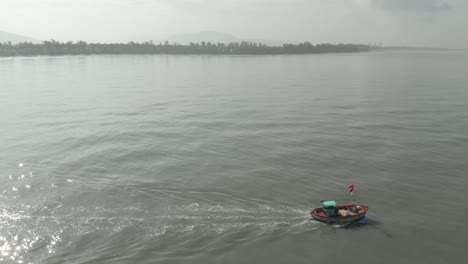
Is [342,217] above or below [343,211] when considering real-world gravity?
below

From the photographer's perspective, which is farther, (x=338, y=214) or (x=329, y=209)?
(x=338, y=214)

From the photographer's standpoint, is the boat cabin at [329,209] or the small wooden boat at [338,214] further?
the boat cabin at [329,209]

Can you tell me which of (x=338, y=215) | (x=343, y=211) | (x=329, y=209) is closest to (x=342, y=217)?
(x=338, y=215)

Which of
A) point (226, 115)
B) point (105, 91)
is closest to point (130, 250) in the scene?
point (226, 115)

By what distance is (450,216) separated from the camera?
67.8 ft

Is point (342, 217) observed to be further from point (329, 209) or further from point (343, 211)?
point (329, 209)

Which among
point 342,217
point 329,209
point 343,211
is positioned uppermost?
point 329,209

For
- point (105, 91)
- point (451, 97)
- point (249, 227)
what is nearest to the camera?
point (249, 227)

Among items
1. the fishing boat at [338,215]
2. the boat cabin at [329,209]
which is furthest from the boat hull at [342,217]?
the boat cabin at [329,209]

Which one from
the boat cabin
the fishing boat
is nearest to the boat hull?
the fishing boat

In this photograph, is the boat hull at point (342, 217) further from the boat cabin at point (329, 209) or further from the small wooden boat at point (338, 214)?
the boat cabin at point (329, 209)

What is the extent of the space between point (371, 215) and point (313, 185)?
4.87 metres

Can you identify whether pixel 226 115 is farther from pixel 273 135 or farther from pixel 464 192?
pixel 464 192

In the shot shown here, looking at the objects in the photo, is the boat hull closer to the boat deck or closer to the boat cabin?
the boat deck
